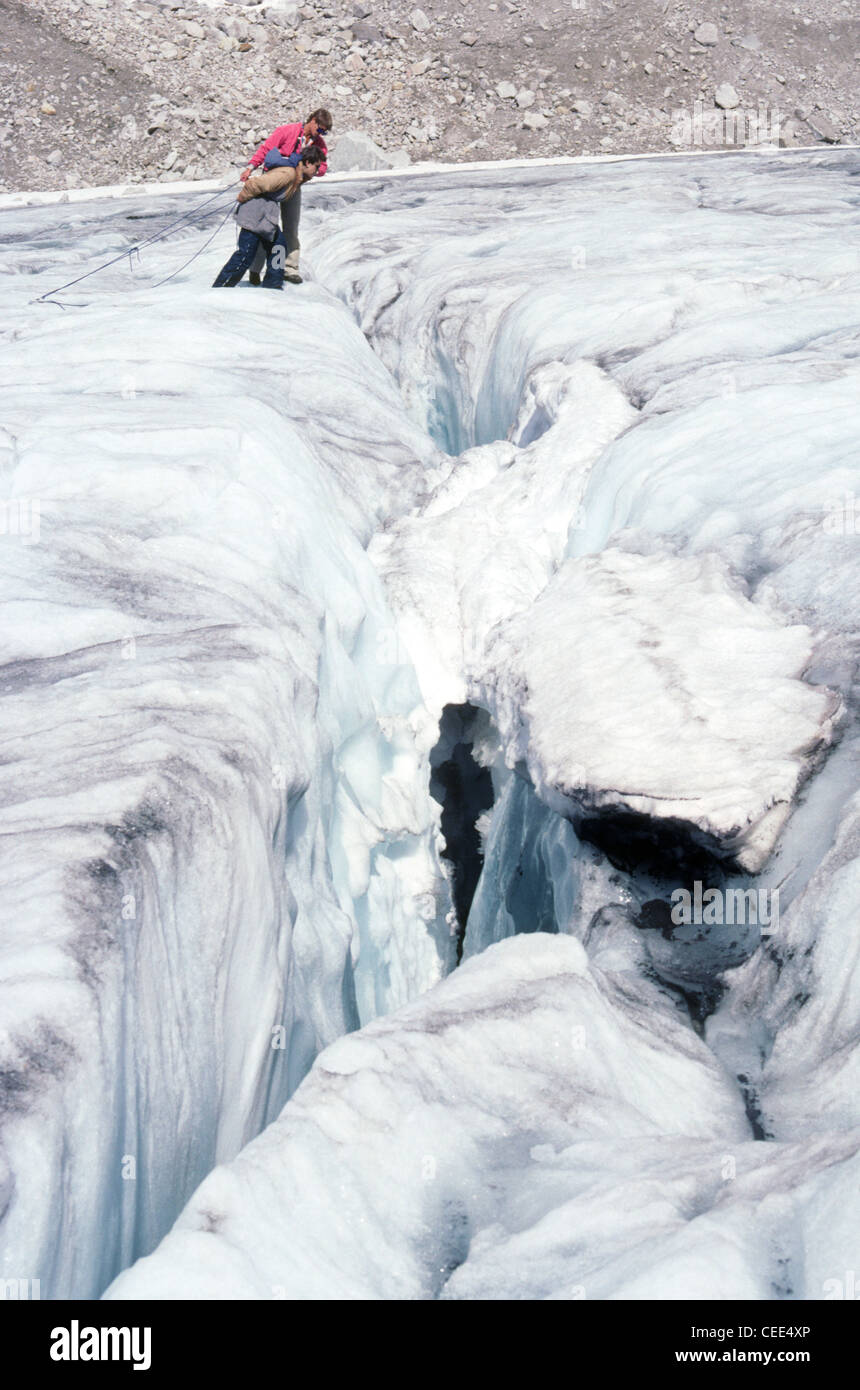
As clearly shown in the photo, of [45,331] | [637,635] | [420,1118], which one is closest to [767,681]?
[637,635]

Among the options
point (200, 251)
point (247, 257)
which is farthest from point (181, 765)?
point (200, 251)

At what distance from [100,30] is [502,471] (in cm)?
1794

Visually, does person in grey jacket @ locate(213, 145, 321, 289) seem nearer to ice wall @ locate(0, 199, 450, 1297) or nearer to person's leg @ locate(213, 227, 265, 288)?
person's leg @ locate(213, 227, 265, 288)

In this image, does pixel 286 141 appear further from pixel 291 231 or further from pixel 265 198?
pixel 291 231

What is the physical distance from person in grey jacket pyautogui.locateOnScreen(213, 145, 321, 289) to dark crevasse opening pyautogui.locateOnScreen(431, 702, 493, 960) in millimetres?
4157

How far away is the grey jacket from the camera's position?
7457 mm

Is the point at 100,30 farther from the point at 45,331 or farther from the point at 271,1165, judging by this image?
the point at 271,1165

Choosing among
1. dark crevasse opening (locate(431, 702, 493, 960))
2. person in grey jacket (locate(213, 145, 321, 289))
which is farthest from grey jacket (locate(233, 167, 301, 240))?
dark crevasse opening (locate(431, 702, 493, 960))

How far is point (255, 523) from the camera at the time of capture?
4633 mm

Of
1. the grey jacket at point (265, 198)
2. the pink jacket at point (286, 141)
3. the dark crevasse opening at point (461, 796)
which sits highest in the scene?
the pink jacket at point (286, 141)

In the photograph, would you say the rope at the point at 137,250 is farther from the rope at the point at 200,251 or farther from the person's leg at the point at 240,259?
the person's leg at the point at 240,259

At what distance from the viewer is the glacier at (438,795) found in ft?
7.01

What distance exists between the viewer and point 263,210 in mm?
7652

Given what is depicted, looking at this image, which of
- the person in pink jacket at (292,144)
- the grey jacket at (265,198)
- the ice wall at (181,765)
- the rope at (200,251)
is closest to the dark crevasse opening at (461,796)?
the ice wall at (181,765)
